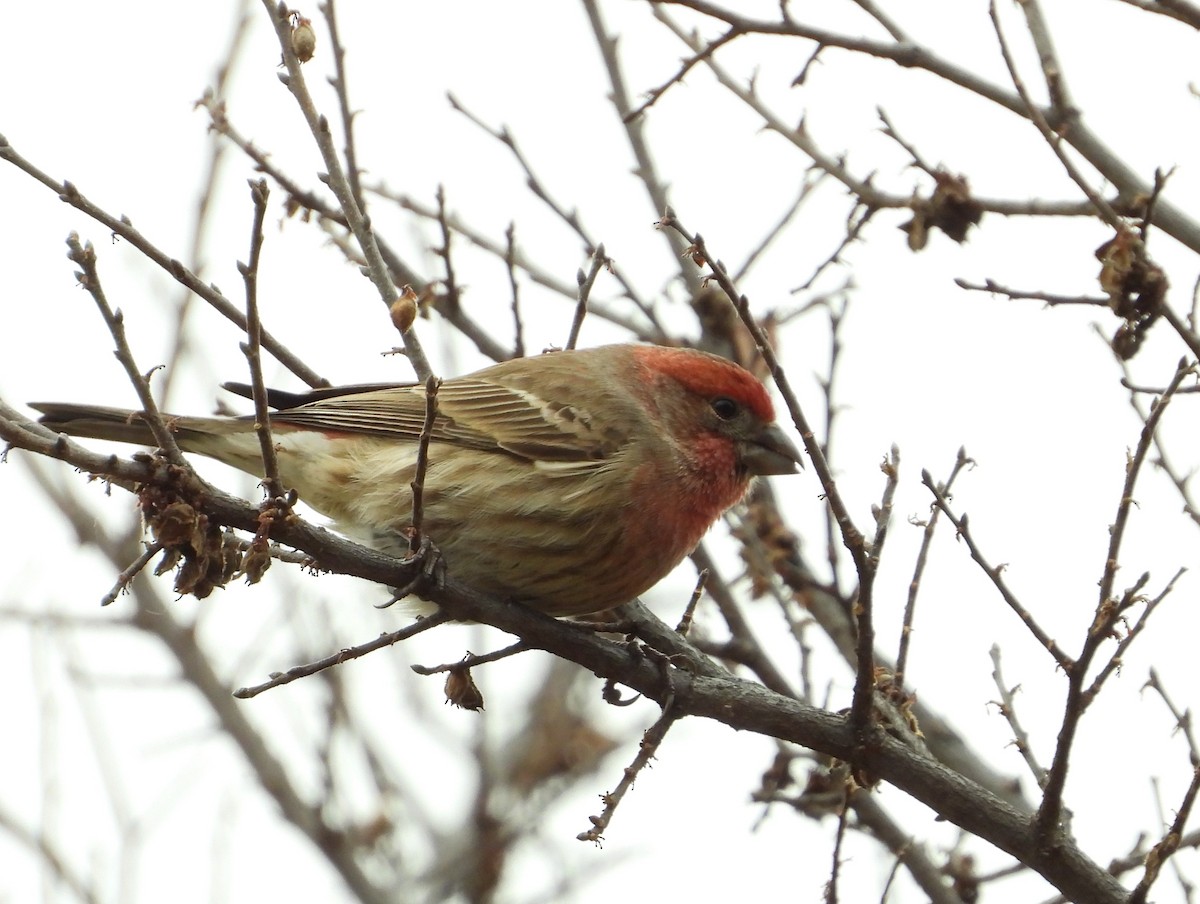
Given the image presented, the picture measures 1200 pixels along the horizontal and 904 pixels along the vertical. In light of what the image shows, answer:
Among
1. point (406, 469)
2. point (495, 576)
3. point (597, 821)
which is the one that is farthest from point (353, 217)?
point (597, 821)

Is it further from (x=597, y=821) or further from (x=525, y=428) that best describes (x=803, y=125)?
(x=597, y=821)

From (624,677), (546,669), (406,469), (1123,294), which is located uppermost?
(546,669)

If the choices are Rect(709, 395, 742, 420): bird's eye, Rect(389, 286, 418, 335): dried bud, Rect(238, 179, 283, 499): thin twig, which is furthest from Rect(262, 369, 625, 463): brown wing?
Rect(238, 179, 283, 499): thin twig

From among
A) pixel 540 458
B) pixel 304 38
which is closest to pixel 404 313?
pixel 304 38

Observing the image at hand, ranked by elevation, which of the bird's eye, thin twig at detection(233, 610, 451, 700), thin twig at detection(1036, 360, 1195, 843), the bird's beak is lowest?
thin twig at detection(1036, 360, 1195, 843)

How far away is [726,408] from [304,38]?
9.57ft

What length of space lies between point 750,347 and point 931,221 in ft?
7.58

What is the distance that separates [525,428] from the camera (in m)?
6.33

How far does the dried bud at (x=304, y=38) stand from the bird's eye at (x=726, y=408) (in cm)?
283

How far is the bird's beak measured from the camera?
265 inches

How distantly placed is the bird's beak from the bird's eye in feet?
0.51

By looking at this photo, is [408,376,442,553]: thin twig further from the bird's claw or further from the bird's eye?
the bird's eye

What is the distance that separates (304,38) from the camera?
470 centimetres

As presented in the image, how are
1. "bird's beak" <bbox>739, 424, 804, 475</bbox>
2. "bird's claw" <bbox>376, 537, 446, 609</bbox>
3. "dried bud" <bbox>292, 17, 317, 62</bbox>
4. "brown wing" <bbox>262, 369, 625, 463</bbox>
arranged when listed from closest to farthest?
"bird's claw" <bbox>376, 537, 446, 609</bbox>, "dried bud" <bbox>292, 17, 317, 62</bbox>, "brown wing" <bbox>262, 369, 625, 463</bbox>, "bird's beak" <bbox>739, 424, 804, 475</bbox>
